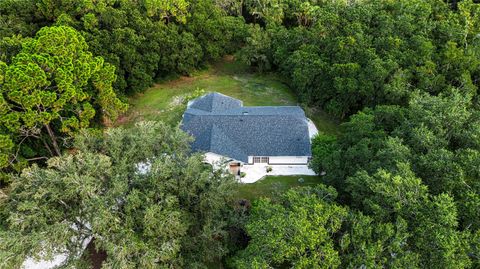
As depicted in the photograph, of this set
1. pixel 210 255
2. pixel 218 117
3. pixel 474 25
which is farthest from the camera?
pixel 474 25

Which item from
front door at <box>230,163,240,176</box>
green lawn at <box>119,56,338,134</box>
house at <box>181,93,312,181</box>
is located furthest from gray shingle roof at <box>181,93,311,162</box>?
green lawn at <box>119,56,338,134</box>

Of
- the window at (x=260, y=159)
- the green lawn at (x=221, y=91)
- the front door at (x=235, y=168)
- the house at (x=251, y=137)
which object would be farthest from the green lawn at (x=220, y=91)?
the front door at (x=235, y=168)

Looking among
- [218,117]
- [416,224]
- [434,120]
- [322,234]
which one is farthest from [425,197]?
[218,117]

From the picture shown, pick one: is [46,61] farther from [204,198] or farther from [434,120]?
[434,120]

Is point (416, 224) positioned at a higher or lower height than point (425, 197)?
lower

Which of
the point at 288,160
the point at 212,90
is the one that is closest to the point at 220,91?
the point at 212,90

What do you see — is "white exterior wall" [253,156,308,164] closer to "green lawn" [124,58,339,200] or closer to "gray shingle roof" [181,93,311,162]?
"gray shingle roof" [181,93,311,162]

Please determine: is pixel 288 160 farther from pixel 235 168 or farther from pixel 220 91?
pixel 220 91
